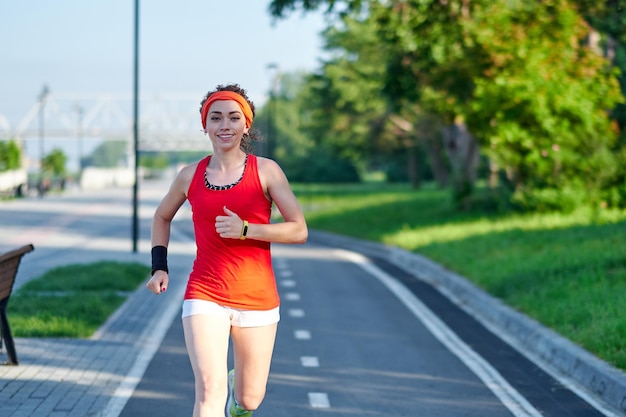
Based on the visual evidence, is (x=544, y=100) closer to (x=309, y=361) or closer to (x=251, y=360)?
(x=309, y=361)

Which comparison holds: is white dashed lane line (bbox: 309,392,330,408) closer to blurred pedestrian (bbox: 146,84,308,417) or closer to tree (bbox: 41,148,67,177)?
blurred pedestrian (bbox: 146,84,308,417)

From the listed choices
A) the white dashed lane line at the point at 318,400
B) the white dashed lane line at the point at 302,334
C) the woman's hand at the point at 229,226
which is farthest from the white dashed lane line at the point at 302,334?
the woman's hand at the point at 229,226

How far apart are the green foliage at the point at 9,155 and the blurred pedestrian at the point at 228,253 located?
85325 mm

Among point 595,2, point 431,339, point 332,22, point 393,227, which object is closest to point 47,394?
point 431,339

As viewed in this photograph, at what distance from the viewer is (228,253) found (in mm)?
5441

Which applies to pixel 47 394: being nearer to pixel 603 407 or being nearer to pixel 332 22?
pixel 603 407

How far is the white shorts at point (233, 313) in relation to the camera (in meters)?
5.45

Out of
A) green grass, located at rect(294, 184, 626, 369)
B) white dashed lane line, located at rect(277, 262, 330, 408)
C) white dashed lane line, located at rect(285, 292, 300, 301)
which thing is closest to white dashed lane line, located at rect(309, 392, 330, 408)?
white dashed lane line, located at rect(277, 262, 330, 408)

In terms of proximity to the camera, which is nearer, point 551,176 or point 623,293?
point 623,293

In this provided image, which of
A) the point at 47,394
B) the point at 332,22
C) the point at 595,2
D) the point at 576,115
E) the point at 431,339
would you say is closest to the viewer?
the point at 47,394

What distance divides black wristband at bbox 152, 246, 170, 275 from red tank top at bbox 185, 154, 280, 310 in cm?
27

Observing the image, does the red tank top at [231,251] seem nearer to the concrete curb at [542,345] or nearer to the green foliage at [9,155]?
the concrete curb at [542,345]

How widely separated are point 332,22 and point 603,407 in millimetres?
15602

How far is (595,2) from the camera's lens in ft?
88.4
